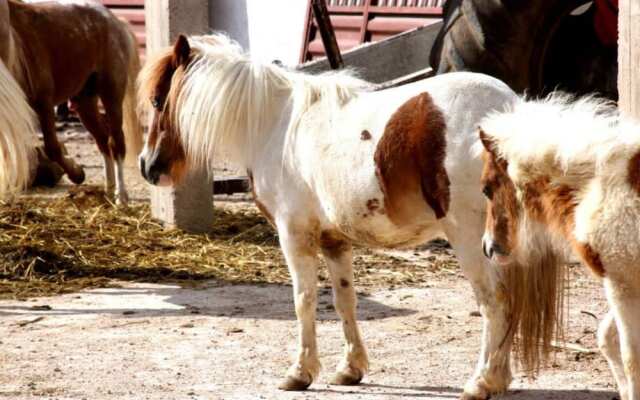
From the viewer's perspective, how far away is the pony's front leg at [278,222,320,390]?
5312 millimetres

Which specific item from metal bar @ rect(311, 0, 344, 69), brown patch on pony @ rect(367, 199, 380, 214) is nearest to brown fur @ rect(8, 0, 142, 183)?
metal bar @ rect(311, 0, 344, 69)

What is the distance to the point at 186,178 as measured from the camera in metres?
8.88

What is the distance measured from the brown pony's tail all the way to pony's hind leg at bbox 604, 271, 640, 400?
693 cm

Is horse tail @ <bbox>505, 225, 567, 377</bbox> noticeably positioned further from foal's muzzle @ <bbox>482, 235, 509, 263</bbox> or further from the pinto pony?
the pinto pony

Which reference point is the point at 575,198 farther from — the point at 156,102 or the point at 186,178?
the point at 186,178

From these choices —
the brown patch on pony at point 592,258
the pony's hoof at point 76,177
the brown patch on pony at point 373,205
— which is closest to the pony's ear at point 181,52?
the brown patch on pony at point 373,205

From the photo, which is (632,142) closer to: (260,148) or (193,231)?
(260,148)

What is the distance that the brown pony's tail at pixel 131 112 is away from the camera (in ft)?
34.9

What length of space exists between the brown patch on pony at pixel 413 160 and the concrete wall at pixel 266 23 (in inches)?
307

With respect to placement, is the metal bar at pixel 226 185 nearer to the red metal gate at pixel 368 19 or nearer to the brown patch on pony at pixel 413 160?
the red metal gate at pixel 368 19

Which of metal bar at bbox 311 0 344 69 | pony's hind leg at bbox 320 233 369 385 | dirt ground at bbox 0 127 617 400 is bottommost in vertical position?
dirt ground at bbox 0 127 617 400

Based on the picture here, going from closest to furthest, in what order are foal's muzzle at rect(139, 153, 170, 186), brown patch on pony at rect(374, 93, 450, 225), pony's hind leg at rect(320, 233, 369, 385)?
brown patch on pony at rect(374, 93, 450, 225)
pony's hind leg at rect(320, 233, 369, 385)
foal's muzzle at rect(139, 153, 170, 186)

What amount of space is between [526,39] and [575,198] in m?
3.49

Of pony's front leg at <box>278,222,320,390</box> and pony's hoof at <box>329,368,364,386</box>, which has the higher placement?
pony's front leg at <box>278,222,320,390</box>
